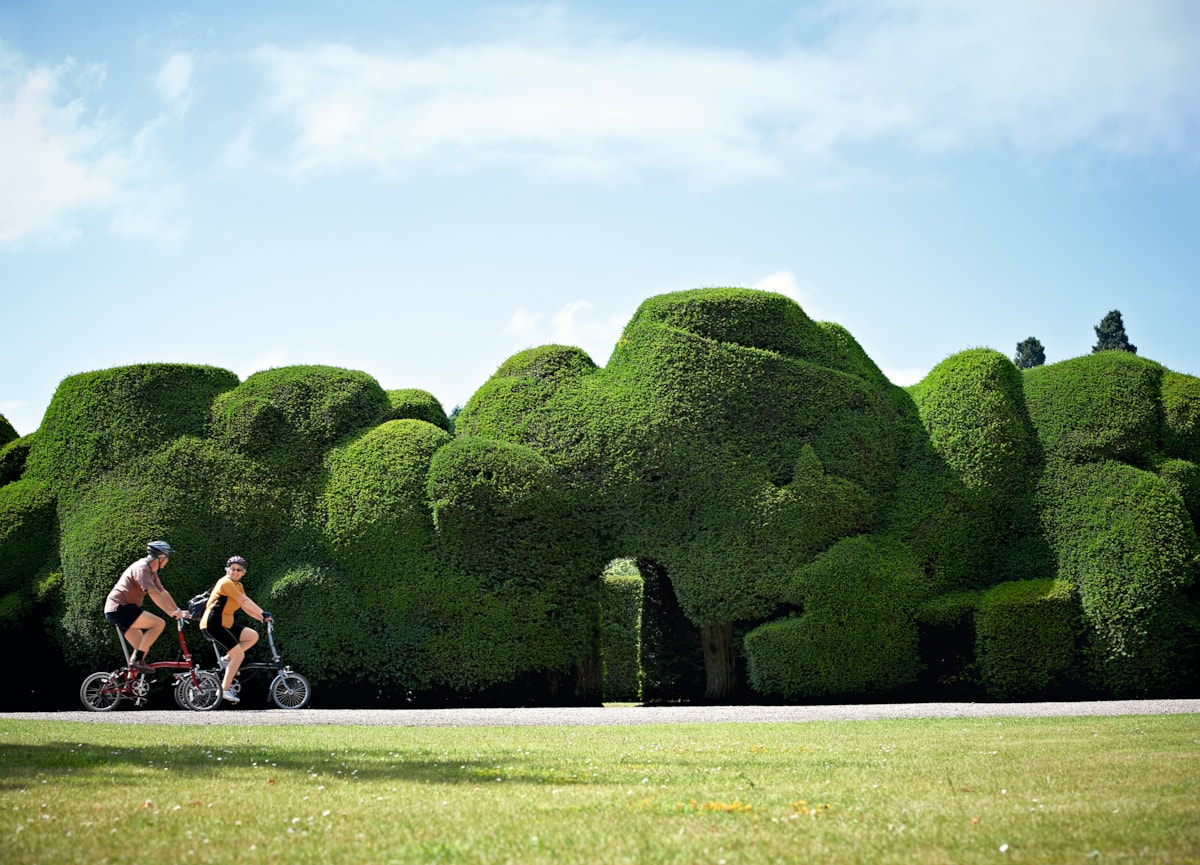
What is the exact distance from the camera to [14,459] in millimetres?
19391

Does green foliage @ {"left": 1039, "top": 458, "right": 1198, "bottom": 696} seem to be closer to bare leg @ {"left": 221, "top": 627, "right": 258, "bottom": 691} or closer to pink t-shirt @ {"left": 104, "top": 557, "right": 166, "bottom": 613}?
bare leg @ {"left": 221, "top": 627, "right": 258, "bottom": 691}

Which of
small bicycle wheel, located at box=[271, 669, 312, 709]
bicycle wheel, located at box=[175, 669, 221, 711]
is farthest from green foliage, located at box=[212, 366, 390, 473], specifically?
bicycle wheel, located at box=[175, 669, 221, 711]

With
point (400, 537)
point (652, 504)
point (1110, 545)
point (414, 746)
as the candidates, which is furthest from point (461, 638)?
point (1110, 545)

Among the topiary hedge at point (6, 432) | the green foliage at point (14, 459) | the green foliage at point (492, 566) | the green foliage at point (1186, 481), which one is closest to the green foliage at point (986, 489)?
the green foliage at point (1186, 481)

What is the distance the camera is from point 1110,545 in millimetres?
16266

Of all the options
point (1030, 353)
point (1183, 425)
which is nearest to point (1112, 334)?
point (1030, 353)

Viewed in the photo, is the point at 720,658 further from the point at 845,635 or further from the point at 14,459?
the point at 14,459

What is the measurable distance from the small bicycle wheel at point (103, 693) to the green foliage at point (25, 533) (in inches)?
145

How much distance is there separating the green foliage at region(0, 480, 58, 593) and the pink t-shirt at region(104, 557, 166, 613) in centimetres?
498

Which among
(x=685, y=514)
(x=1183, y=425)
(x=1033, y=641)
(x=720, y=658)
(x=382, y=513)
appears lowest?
(x=720, y=658)

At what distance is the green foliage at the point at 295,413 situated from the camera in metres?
17.9

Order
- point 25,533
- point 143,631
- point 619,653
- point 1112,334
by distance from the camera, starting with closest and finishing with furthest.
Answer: point 143,631 < point 25,533 < point 619,653 < point 1112,334

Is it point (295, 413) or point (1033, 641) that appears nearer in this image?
point (1033, 641)

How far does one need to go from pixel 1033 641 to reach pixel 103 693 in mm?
13694
